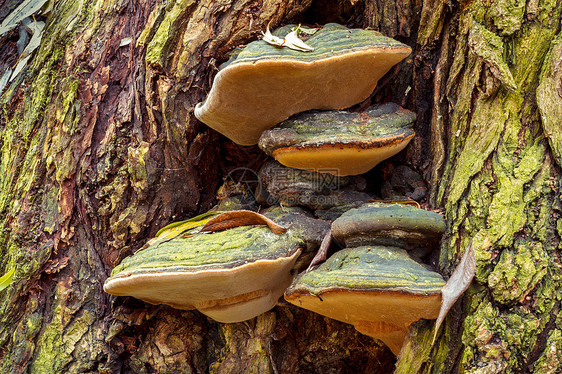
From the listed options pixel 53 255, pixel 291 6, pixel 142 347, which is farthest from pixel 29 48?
pixel 142 347

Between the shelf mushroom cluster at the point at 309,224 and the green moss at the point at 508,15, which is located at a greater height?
the green moss at the point at 508,15

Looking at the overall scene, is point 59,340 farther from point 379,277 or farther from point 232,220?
point 379,277

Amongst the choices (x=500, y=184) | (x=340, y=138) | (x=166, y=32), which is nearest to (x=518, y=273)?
(x=500, y=184)

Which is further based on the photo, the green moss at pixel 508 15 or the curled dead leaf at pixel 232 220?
the curled dead leaf at pixel 232 220

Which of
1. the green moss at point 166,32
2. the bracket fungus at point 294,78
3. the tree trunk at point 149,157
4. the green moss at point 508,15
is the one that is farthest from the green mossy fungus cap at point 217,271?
the green moss at point 508,15

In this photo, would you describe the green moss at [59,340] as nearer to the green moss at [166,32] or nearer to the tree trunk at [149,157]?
the tree trunk at [149,157]

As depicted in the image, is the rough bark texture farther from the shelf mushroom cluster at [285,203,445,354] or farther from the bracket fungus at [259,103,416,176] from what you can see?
the bracket fungus at [259,103,416,176]
